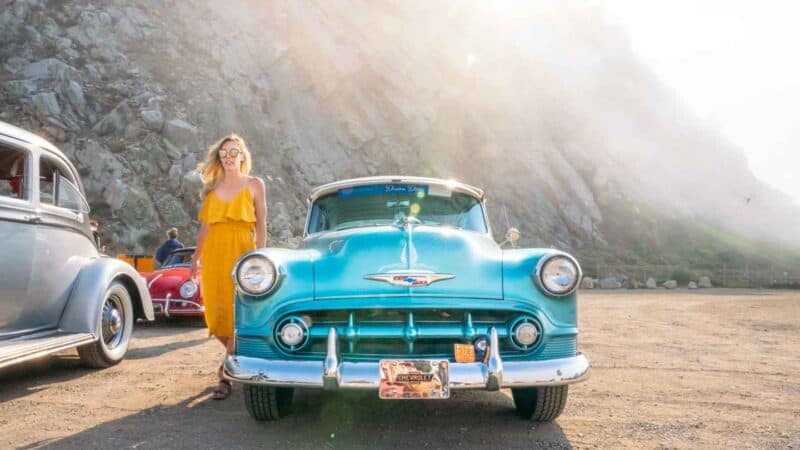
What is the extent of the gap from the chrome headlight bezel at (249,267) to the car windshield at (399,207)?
120 cm

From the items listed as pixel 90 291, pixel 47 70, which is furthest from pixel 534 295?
pixel 47 70

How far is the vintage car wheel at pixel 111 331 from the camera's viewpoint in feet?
17.7

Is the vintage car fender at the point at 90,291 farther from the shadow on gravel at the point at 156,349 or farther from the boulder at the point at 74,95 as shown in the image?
the boulder at the point at 74,95

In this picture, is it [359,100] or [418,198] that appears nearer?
[418,198]

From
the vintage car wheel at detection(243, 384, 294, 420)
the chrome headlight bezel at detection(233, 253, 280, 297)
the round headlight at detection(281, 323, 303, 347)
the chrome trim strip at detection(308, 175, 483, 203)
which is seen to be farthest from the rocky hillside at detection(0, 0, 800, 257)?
the round headlight at detection(281, 323, 303, 347)

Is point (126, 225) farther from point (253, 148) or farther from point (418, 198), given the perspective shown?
point (418, 198)

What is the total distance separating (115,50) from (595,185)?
1190 inches

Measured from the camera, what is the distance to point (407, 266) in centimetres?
343

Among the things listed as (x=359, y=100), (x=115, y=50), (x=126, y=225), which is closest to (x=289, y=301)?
(x=126, y=225)

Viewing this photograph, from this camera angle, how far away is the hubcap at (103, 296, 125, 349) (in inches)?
220

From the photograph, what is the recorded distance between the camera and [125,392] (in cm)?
→ 462

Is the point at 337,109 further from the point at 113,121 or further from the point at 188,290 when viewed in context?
the point at 188,290

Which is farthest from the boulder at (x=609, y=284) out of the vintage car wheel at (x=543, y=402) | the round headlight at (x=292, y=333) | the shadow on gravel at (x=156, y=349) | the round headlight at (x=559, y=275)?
the round headlight at (x=292, y=333)

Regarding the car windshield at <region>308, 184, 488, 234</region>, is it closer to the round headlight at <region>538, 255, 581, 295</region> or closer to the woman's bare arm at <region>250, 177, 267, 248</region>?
the woman's bare arm at <region>250, 177, 267, 248</region>
